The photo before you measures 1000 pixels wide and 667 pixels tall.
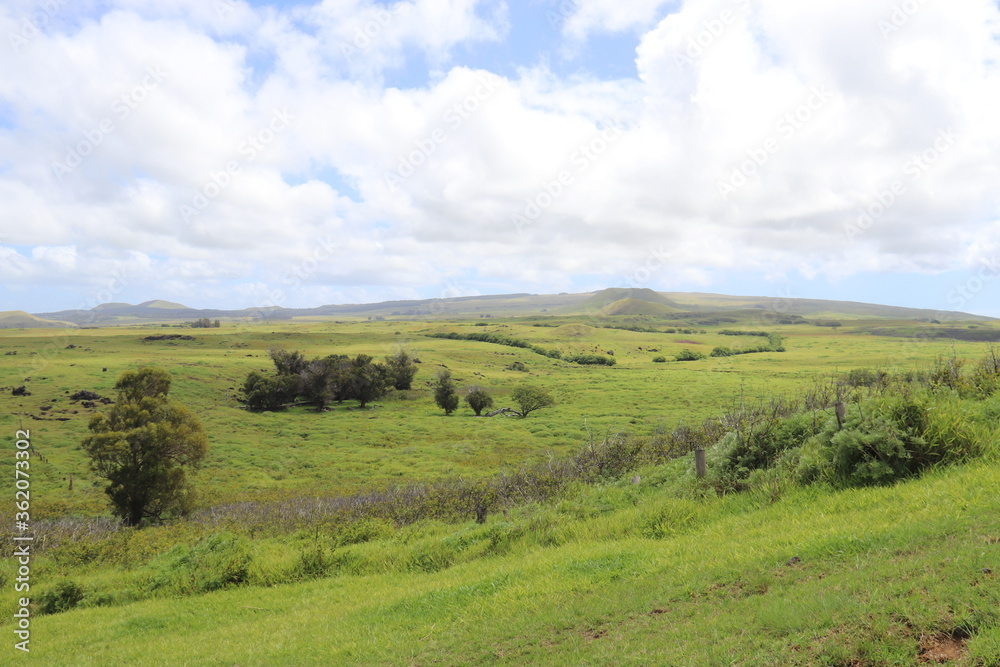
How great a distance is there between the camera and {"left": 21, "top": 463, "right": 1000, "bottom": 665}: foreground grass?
5.69 metres

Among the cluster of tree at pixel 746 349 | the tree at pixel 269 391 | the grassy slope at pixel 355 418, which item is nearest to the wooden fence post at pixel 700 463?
the grassy slope at pixel 355 418

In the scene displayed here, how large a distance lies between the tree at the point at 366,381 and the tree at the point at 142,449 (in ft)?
123

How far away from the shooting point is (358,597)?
11.8 m

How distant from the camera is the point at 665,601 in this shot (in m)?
7.78

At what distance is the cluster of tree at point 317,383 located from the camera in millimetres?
61284

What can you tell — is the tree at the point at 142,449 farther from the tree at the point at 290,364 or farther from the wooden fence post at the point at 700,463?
the tree at the point at 290,364

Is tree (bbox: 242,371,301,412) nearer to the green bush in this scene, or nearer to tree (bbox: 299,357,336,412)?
tree (bbox: 299,357,336,412)

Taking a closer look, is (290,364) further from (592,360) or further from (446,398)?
(592,360)

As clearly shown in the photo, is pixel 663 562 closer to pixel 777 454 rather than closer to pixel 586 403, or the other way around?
pixel 777 454

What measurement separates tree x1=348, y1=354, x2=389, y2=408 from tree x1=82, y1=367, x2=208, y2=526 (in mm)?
37631

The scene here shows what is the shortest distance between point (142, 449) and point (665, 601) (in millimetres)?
26436

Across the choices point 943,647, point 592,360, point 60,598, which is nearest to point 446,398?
point 60,598

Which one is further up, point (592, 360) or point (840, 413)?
point (840, 413)

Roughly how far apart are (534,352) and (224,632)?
113 metres
